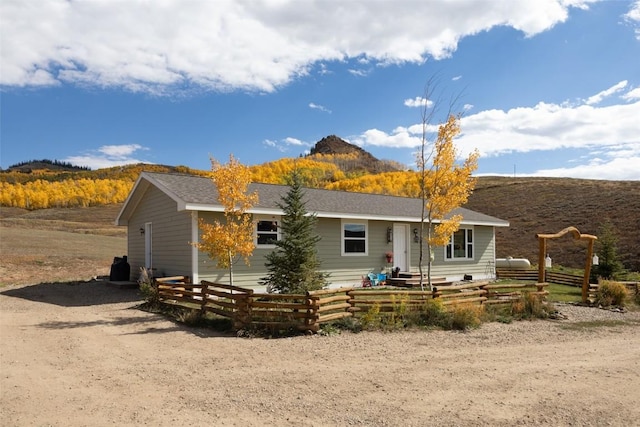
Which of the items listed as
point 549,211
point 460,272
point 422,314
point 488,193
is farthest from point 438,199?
point 488,193

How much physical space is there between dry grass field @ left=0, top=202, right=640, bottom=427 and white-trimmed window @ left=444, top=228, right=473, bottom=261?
10.1 m

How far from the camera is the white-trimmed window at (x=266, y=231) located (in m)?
16.3

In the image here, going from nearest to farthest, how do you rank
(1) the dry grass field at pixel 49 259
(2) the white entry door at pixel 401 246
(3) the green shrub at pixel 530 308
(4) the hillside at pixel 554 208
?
A: (3) the green shrub at pixel 530 308 → (2) the white entry door at pixel 401 246 → (1) the dry grass field at pixel 49 259 → (4) the hillside at pixel 554 208

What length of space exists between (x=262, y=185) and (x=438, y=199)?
8391 mm

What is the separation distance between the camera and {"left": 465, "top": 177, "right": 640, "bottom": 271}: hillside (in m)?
37.7

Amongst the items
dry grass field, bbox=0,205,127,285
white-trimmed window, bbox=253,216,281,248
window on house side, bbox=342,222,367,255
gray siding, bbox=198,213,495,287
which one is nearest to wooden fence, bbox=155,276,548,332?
gray siding, bbox=198,213,495,287

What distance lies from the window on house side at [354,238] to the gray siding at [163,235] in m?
6.34

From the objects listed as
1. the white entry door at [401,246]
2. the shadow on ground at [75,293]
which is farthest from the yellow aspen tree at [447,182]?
the shadow on ground at [75,293]

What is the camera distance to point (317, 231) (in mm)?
17734

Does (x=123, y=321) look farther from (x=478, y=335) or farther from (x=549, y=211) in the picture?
(x=549, y=211)

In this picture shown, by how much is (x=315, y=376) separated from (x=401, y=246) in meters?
14.1

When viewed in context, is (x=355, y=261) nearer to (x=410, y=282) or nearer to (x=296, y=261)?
(x=410, y=282)

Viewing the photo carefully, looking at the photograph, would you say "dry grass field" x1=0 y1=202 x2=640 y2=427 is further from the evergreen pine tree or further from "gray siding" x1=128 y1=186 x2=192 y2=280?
"gray siding" x1=128 y1=186 x2=192 y2=280

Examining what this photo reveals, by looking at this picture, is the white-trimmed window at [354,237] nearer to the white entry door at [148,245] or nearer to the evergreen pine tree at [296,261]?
the evergreen pine tree at [296,261]
